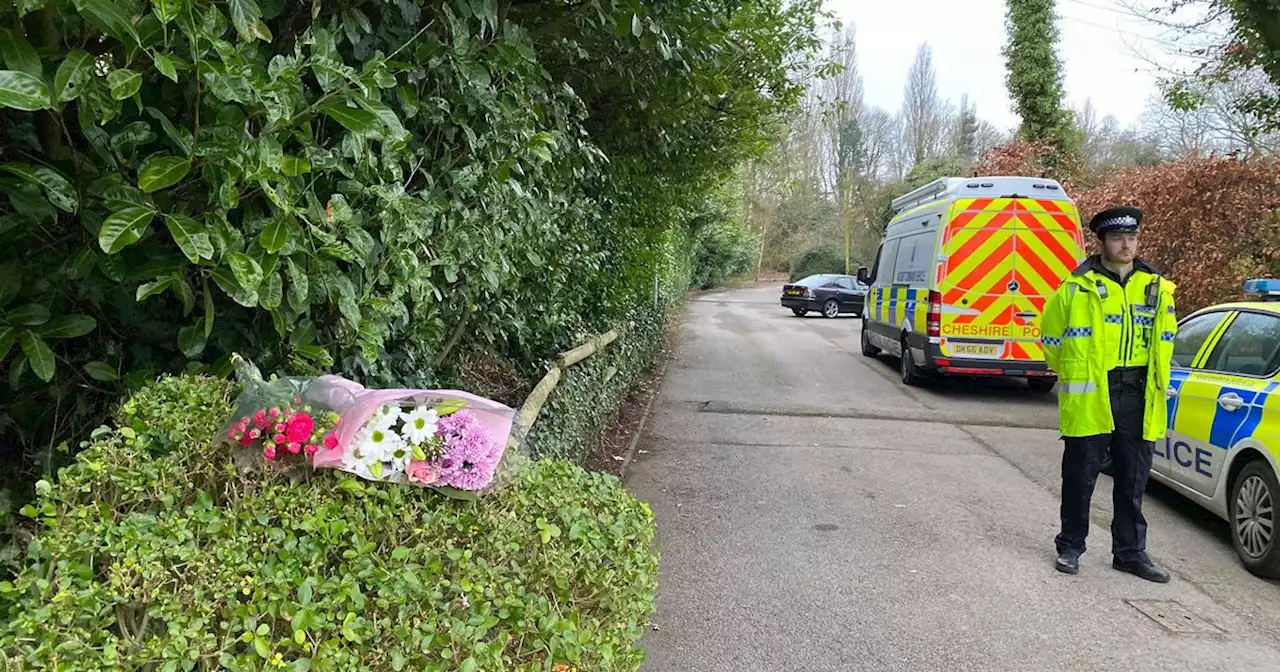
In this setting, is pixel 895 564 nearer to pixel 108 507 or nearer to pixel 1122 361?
pixel 1122 361

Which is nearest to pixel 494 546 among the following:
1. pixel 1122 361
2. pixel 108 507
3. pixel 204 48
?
pixel 108 507

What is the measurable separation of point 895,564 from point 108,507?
418 centimetres

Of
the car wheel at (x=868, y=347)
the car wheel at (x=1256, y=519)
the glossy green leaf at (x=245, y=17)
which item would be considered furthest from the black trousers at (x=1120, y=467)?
the car wheel at (x=868, y=347)

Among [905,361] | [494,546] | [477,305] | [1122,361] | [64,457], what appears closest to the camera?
[494,546]

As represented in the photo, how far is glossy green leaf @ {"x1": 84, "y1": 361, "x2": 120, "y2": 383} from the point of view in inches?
97.1

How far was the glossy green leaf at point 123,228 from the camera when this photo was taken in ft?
6.05

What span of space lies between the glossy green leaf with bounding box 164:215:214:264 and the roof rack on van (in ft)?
35.5

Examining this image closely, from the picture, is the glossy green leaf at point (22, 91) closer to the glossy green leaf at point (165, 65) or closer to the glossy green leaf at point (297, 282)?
the glossy green leaf at point (165, 65)

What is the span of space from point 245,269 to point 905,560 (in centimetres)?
419

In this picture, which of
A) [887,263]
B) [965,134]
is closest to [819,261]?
[965,134]

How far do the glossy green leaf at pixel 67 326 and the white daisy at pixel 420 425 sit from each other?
962 mm

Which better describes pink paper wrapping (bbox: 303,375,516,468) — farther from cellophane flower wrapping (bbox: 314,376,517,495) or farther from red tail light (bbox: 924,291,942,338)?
red tail light (bbox: 924,291,942,338)

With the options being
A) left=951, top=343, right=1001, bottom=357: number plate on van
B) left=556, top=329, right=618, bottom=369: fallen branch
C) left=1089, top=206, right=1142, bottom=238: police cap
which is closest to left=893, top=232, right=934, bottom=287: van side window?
left=951, top=343, right=1001, bottom=357: number plate on van

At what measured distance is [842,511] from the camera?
586 centimetres
